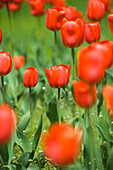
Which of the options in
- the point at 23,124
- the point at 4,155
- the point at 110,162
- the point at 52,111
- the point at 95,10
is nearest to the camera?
the point at 110,162

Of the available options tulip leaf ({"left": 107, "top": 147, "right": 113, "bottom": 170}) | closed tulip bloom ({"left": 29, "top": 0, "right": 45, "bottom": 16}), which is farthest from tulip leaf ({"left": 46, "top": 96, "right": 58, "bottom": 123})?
closed tulip bloom ({"left": 29, "top": 0, "right": 45, "bottom": 16})

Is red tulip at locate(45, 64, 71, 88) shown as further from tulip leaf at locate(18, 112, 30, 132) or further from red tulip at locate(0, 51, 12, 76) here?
tulip leaf at locate(18, 112, 30, 132)

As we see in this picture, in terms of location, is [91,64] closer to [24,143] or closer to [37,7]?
[24,143]

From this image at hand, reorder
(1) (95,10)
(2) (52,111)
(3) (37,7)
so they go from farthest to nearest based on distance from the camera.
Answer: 1. (3) (37,7)
2. (1) (95,10)
3. (2) (52,111)

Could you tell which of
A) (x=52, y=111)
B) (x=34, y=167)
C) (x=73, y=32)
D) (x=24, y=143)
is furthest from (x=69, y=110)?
(x=73, y=32)

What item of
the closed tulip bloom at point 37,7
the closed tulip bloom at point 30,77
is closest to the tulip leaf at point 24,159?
the closed tulip bloom at point 30,77

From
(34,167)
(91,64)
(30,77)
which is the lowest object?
(34,167)

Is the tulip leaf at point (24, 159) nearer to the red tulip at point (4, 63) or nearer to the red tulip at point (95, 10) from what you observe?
the red tulip at point (4, 63)

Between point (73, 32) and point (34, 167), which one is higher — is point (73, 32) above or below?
above
